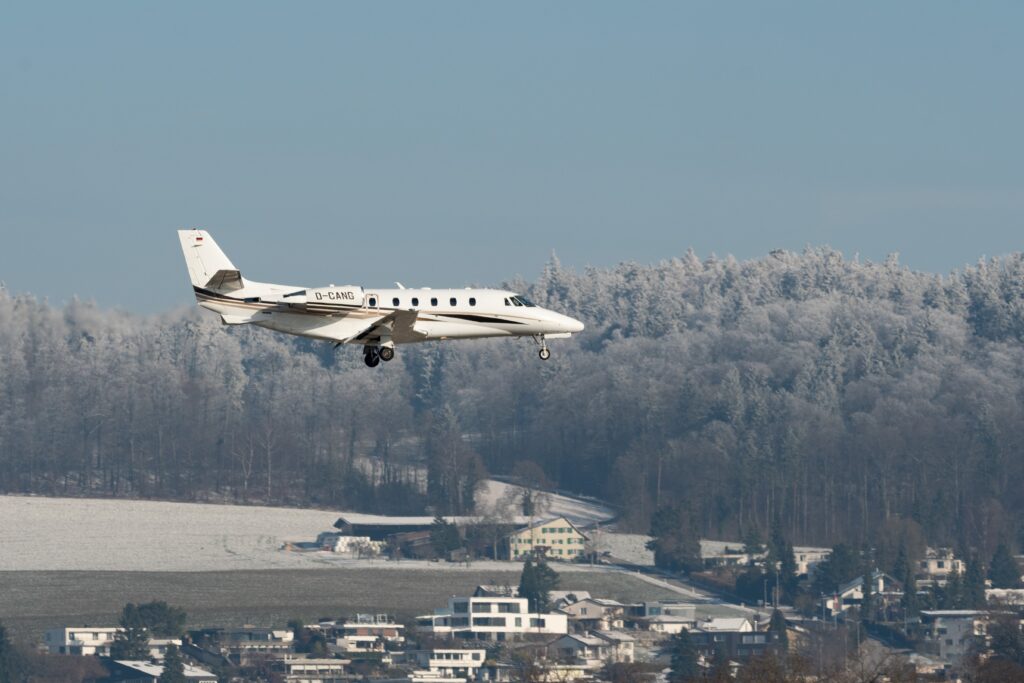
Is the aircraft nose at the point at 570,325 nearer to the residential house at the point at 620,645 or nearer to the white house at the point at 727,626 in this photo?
the residential house at the point at 620,645

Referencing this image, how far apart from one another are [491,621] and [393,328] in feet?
355

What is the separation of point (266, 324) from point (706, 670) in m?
82.1

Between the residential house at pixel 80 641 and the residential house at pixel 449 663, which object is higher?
the residential house at pixel 80 641

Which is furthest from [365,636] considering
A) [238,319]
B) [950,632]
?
[238,319]

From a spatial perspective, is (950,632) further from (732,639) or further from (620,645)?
(620,645)

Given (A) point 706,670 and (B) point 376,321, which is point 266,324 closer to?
(B) point 376,321

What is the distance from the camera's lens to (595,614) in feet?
644

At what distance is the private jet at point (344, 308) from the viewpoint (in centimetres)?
8044

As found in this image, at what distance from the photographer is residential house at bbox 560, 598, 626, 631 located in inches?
7618

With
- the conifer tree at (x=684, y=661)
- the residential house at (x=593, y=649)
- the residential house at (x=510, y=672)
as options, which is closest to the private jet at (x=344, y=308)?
the residential house at (x=510, y=672)

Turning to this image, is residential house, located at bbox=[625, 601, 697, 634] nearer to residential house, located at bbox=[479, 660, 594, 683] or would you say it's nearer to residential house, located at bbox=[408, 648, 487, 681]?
residential house, located at bbox=[408, 648, 487, 681]

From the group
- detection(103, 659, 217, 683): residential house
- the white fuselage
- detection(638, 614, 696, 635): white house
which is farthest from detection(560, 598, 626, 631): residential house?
the white fuselage

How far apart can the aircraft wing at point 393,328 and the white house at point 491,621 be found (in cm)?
10484

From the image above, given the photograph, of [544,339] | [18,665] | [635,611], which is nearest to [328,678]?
[18,665]
